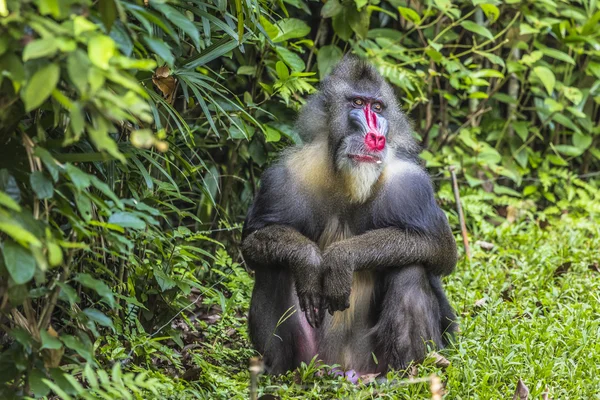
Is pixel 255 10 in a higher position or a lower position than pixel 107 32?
lower

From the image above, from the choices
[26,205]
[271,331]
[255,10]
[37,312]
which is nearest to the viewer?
[26,205]

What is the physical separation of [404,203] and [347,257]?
425 millimetres

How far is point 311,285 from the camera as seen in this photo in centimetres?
441

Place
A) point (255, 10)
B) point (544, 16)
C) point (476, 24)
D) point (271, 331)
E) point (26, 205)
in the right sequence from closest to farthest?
1. point (26, 205)
2. point (255, 10)
3. point (271, 331)
4. point (476, 24)
5. point (544, 16)

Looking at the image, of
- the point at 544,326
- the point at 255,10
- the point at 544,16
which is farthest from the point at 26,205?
the point at 544,16

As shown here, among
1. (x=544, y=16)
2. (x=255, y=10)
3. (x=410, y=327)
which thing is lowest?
(x=410, y=327)

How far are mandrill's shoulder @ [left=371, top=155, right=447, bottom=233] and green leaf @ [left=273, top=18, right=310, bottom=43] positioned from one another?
1214mm

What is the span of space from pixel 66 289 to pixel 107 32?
0.90 metres

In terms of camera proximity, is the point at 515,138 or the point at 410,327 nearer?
the point at 410,327

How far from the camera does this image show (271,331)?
14.8 feet

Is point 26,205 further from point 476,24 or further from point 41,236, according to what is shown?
point 476,24

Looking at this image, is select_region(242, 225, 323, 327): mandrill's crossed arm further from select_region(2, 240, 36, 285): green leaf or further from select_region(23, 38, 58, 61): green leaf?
select_region(23, 38, 58, 61): green leaf

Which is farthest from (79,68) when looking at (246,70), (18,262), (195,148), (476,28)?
(476,28)

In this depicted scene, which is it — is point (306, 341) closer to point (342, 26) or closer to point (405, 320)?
point (405, 320)
